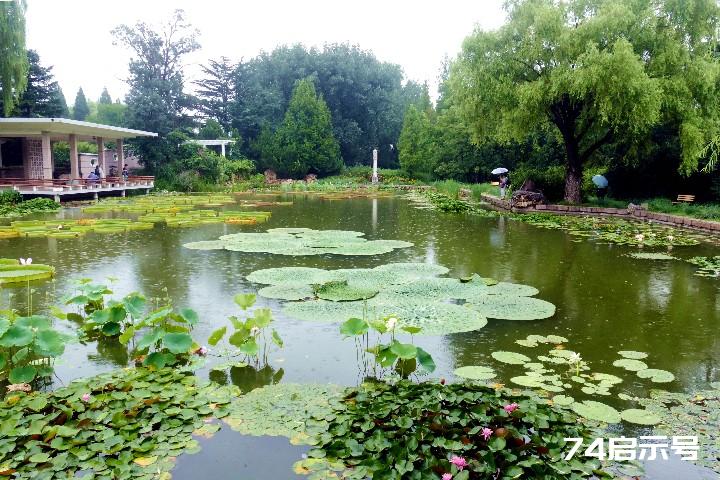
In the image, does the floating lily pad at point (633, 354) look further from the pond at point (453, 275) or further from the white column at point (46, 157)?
the white column at point (46, 157)

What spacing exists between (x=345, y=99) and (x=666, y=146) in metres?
31.0

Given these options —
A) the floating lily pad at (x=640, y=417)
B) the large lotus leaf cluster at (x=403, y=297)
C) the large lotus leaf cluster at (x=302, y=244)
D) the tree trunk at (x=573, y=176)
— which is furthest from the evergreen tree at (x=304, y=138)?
the floating lily pad at (x=640, y=417)

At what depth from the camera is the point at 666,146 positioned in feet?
56.1

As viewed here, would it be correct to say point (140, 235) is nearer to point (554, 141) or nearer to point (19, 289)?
point (19, 289)

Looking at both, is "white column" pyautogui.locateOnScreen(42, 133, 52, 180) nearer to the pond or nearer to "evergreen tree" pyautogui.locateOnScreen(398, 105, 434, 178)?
the pond

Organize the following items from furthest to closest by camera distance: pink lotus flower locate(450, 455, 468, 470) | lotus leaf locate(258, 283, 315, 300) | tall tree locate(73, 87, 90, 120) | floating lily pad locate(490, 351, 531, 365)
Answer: tall tree locate(73, 87, 90, 120) → lotus leaf locate(258, 283, 315, 300) → floating lily pad locate(490, 351, 531, 365) → pink lotus flower locate(450, 455, 468, 470)

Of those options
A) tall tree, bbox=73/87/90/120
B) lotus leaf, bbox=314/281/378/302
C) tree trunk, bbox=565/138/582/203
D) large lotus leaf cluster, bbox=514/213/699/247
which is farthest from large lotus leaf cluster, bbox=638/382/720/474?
tall tree, bbox=73/87/90/120

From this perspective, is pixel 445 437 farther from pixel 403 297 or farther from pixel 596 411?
pixel 403 297

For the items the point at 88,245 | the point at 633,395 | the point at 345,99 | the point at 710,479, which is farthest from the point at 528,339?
the point at 345,99

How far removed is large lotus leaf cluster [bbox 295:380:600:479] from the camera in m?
2.81

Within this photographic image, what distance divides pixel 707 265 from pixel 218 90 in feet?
133

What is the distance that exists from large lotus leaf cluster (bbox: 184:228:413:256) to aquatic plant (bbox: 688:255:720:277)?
483 centimetres

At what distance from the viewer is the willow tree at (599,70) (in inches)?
591

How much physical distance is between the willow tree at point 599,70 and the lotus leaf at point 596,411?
43.8 feet
